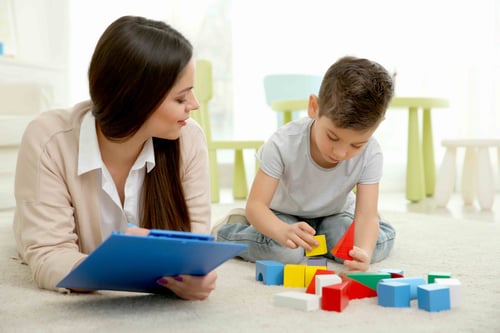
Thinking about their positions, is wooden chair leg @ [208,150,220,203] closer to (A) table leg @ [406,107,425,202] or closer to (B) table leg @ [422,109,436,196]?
(A) table leg @ [406,107,425,202]

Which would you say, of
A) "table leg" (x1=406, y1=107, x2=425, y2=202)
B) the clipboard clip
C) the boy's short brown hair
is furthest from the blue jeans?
"table leg" (x1=406, y1=107, x2=425, y2=202)

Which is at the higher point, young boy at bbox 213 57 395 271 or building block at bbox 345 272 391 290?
young boy at bbox 213 57 395 271

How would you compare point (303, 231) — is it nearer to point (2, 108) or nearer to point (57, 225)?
point (57, 225)

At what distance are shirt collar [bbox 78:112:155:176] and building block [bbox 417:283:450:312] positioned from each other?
0.59 m

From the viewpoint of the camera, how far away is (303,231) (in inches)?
52.4

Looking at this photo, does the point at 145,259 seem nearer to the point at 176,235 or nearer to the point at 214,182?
the point at 176,235

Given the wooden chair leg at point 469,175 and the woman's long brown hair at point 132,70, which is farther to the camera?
the wooden chair leg at point 469,175

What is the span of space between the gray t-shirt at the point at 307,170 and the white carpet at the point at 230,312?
0.23 meters

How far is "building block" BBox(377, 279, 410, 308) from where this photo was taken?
3.69 feet

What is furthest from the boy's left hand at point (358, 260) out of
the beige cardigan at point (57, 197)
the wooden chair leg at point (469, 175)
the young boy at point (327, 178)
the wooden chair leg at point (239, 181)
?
the wooden chair leg at point (239, 181)

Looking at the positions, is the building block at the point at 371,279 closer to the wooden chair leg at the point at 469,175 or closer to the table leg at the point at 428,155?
the wooden chair leg at the point at 469,175

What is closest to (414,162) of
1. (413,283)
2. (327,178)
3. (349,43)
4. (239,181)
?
(239,181)

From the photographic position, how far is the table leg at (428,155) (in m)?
3.50

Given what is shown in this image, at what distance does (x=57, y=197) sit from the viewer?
1.27 meters
